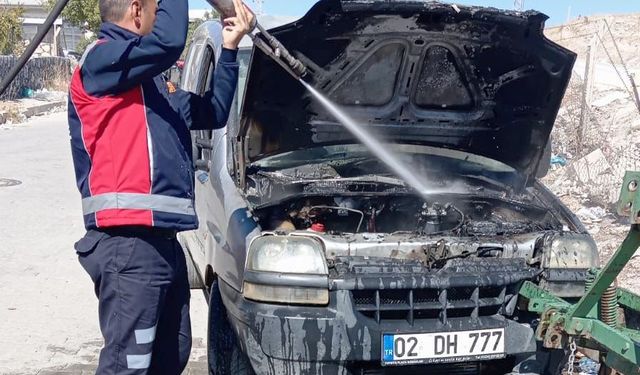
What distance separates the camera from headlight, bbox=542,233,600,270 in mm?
3842

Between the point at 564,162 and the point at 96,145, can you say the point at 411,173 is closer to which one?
the point at 96,145

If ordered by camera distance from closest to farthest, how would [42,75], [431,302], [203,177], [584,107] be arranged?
[431,302], [203,177], [584,107], [42,75]

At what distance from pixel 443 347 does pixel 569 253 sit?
2.96ft

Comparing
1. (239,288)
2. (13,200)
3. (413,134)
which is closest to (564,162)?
(413,134)

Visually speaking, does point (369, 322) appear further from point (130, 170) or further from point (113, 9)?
point (113, 9)

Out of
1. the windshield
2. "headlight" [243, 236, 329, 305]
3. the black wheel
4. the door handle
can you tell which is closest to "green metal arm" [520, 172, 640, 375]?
"headlight" [243, 236, 329, 305]

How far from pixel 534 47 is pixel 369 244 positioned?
64.2 inches

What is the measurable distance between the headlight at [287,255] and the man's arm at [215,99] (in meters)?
0.63

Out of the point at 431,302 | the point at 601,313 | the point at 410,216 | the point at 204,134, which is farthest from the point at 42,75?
the point at 601,313

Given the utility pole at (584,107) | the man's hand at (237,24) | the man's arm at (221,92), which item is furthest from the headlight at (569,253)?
the utility pole at (584,107)

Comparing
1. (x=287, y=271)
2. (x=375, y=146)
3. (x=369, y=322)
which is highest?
(x=375, y=146)

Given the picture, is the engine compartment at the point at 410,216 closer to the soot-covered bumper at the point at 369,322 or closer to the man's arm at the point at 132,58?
the soot-covered bumper at the point at 369,322

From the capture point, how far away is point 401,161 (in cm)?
484

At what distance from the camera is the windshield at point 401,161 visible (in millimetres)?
4742
